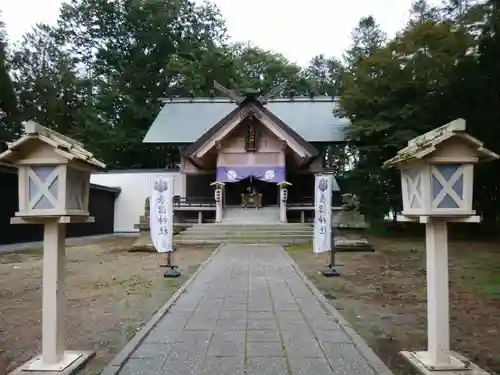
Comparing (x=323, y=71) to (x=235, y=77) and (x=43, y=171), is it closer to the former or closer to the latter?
(x=235, y=77)

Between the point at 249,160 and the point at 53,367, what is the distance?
57.3ft

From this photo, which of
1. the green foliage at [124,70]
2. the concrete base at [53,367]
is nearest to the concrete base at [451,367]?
the concrete base at [53,367]

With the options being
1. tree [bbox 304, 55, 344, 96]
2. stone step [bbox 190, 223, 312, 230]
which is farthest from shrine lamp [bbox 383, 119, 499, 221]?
tree [bbox 304, 55, 344, 96]

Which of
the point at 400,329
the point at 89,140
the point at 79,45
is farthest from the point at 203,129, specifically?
the point at 400,329

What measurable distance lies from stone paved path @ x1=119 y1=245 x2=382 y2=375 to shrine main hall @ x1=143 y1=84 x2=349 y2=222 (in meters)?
12.5

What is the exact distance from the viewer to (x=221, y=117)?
82.5ft

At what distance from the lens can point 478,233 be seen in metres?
18.0

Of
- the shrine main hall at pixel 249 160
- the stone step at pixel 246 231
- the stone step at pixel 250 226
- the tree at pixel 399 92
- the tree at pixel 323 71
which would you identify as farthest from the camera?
the tree at pixel 323 71

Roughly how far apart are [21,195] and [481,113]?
46.2 feet

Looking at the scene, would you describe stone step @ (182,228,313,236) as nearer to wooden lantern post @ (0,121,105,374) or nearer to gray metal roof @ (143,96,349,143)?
gray metal roof @ (143,96,349,143)

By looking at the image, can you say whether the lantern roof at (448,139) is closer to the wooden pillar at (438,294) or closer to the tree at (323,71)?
the wooden pillar at (438,294)

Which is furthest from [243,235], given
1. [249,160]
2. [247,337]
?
[247,337]

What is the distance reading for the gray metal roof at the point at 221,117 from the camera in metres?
22.9

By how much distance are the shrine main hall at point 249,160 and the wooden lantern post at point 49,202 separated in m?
15.7
